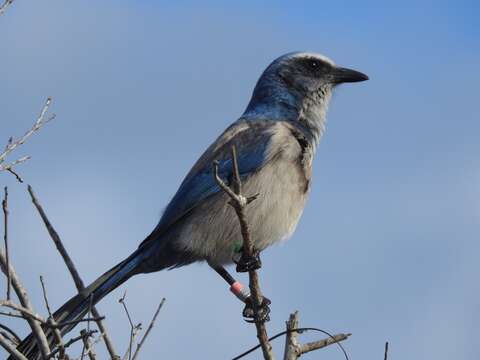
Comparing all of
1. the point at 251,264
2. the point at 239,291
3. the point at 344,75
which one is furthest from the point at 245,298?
the point at 344,75

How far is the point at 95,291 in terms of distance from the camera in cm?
765

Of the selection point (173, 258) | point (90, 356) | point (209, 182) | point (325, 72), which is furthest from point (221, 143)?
point (90, 356)

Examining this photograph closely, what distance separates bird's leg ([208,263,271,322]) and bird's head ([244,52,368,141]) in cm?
170

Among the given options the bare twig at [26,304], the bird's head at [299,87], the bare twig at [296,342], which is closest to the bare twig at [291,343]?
the bare twig at [296,342]

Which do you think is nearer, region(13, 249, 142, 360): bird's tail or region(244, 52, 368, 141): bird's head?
region(13, 249, 142, 360): bird's tail

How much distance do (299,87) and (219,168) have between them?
1.79m

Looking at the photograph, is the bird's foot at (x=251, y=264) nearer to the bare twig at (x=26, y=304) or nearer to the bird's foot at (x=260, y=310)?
the bird's foot at (x=260, y=310)

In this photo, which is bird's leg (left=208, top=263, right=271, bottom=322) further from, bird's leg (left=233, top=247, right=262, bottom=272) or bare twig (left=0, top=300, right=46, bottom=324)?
bare twig (left=0, top=300, right=46, bottom=324)

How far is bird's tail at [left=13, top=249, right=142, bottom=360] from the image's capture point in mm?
7328

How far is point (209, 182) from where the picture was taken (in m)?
8.04

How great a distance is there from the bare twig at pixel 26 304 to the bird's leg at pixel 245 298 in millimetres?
1500

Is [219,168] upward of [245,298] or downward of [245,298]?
upward

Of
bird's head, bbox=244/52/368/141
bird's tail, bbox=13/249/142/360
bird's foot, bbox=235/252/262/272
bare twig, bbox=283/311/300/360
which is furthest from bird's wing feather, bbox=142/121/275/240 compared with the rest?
bare twig, bbox=283/311/300/360

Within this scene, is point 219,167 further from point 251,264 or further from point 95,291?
point 251,264
